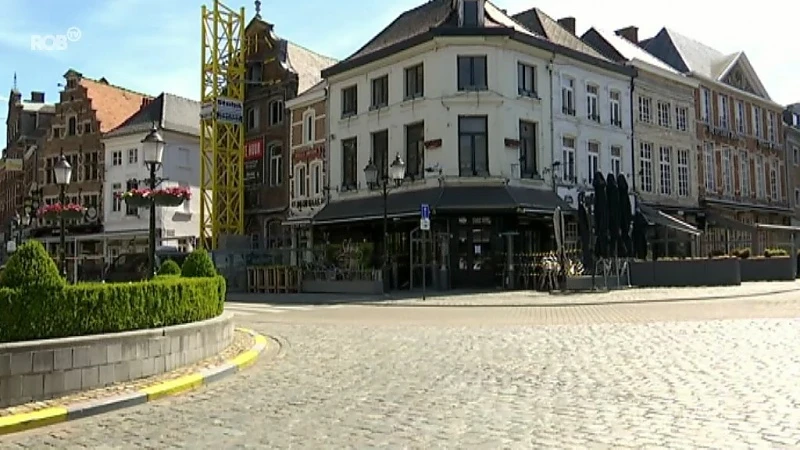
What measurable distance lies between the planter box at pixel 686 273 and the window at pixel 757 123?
23.1 m

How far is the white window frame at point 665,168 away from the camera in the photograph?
38.5 m

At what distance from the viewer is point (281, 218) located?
3975cm

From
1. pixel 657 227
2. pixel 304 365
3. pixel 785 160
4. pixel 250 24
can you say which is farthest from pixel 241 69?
pixel 785 160

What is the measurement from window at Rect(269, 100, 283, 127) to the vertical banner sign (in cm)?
134

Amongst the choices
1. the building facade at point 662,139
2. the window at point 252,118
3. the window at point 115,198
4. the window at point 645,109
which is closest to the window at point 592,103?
the building facade at point 662,139

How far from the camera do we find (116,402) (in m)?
7.39

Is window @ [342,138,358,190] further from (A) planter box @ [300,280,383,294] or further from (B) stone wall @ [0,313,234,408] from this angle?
(B) stone wall @ [0,313,234,408]

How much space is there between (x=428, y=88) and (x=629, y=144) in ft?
39.1

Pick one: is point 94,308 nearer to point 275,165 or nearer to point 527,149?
point 527,149

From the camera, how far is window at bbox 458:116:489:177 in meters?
30.0

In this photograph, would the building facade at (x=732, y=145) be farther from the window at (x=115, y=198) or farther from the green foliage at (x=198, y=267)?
the window at (x=115, y=198)

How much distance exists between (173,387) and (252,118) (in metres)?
35.3

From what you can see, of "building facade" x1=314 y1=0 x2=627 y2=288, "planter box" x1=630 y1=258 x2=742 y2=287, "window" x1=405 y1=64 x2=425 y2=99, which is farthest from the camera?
"window" x1=405 y1=64 x2=425 y2=99

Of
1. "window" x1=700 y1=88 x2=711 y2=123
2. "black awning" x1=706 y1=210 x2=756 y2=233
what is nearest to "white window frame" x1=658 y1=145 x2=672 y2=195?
"black awning" x1=706 y1=210 x2=756 y2=233
